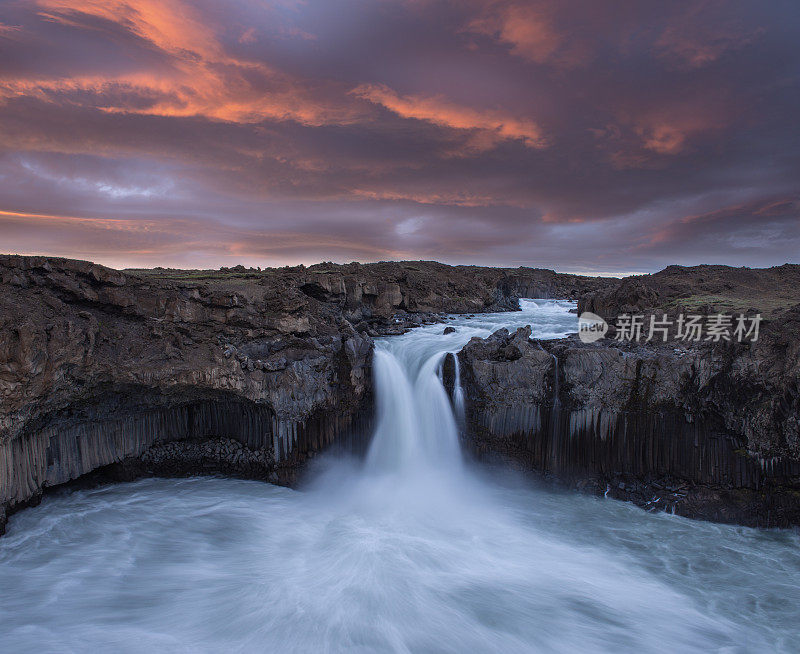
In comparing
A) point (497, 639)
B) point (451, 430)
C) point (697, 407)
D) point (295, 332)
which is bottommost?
point (497, 639)

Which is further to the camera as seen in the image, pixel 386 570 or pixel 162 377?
pixel 162 377

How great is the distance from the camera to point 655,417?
39.3 feet

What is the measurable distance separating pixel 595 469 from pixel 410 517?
5951 millimetres

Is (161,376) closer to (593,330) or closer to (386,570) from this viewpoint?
(386,570)

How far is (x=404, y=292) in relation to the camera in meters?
25.9

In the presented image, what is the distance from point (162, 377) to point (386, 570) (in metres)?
7.69

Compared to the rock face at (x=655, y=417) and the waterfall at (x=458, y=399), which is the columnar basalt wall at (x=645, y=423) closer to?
the rock face at (x=655, y=417)

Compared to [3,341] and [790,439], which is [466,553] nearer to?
[790,439]

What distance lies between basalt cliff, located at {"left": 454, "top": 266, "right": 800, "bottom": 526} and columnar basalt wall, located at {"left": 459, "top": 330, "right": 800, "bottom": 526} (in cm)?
3

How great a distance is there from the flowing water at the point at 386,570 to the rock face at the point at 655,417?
76cm

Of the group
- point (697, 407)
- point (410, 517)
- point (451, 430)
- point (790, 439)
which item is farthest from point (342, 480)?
point (790, 439)

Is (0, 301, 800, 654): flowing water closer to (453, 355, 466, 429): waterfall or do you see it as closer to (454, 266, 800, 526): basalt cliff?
(453, 355, 466, 429): waterfall

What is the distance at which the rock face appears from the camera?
1077 centimetres

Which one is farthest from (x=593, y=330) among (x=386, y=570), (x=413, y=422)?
(x=386, y=570)
